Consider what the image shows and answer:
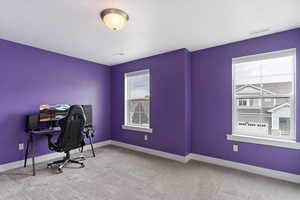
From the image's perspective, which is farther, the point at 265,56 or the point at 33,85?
the point at 33,85

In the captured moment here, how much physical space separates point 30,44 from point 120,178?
3216 millimetres

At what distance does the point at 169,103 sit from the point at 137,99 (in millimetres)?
1157

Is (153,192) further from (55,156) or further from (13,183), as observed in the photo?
(55,156)

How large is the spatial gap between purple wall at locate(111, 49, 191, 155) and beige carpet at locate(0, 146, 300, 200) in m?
0.58

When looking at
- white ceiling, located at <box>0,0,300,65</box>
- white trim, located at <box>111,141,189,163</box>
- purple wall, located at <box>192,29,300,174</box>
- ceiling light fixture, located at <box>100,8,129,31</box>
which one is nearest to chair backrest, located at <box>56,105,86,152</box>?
white ceiling, located at <box>0,0,300,65</box>

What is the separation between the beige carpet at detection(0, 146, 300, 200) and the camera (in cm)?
202

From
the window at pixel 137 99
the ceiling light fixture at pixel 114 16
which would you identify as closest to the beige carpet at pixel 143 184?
the window at pixel 137 99

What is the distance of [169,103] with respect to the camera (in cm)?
345

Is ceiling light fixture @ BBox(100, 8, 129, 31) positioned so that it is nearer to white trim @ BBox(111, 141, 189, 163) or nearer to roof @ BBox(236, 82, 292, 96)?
roof @ BBox(236, 82, 292, 96)

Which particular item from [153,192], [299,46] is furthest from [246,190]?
[299,46]

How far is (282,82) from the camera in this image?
8.41 ft

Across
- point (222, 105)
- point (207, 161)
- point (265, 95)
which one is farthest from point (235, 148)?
point (265, 95)

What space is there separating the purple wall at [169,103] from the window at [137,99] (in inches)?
9.3

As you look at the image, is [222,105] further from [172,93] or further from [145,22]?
[145,22]
